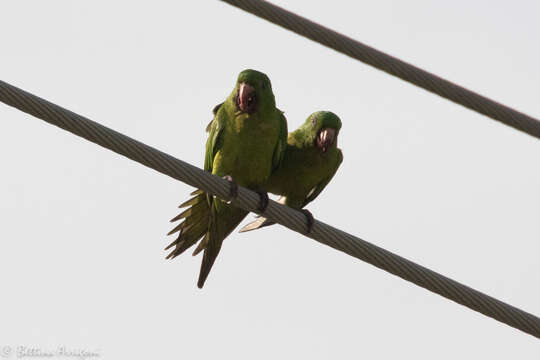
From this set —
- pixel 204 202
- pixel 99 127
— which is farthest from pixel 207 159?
pixel 99 127

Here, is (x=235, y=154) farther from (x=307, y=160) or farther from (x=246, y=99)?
(x=307, y=160)

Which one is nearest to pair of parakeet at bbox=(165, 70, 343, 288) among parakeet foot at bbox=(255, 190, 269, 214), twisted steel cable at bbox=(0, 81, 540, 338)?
parakeet foot at bbox=(255, 190, 269, 214)

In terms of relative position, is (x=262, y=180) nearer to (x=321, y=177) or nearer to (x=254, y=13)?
(x=321, y=177)

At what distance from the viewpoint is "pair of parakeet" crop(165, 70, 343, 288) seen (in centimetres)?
704

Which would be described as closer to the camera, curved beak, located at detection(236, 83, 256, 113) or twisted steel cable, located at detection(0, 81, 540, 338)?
twisted steel cable, located at detection(0, 81, 540, 338)

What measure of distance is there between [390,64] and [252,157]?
2428 mm

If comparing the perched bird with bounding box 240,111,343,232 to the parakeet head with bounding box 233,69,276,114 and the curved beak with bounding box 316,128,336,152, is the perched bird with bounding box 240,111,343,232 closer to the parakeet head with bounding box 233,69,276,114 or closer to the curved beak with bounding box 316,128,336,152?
the curved beak with bounding box 316,128,336,152

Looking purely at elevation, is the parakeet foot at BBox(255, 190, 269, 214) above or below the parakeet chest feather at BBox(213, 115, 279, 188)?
below

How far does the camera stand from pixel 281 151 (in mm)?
7297

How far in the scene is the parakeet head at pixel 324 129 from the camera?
Result: 750cm

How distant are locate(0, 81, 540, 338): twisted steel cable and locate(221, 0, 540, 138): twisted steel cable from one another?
0.85 metres

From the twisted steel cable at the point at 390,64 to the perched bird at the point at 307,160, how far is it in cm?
277

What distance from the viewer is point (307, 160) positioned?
7.48 m

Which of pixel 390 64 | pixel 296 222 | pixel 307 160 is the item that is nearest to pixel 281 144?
pixel 307 160
